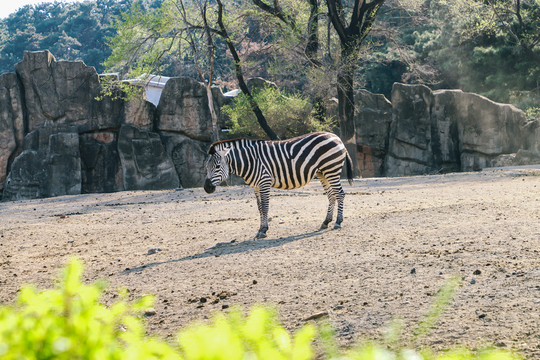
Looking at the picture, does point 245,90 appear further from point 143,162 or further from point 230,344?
point 230,344

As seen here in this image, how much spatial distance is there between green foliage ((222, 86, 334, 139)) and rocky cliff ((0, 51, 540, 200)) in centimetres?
145

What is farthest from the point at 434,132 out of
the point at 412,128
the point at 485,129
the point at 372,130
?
the point at 372,130

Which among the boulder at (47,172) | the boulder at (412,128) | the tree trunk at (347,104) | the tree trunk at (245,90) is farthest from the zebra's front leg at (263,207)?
the boulder at (412,128)

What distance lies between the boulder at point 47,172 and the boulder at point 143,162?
61.7 inches

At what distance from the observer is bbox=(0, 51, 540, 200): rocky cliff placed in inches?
829

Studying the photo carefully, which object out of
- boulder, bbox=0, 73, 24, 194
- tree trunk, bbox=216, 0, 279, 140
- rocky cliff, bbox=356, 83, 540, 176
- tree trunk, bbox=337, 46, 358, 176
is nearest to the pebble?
tree trunk, bbox=337, 46, 358, 176

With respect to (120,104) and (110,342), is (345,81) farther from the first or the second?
(110,342)

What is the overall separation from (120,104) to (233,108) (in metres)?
4.05

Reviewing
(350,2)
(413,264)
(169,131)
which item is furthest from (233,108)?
(413,264)

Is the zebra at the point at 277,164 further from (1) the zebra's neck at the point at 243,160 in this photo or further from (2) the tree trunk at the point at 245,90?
(2) the tree trunk at the point at 245,90

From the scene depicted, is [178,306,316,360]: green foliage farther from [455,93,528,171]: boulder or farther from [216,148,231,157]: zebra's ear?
[455,93,528,171]: boulder

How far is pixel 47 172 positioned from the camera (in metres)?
20.6

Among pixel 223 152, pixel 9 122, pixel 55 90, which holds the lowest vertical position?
pixel 223 152

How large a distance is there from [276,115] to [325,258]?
16.4 metres
